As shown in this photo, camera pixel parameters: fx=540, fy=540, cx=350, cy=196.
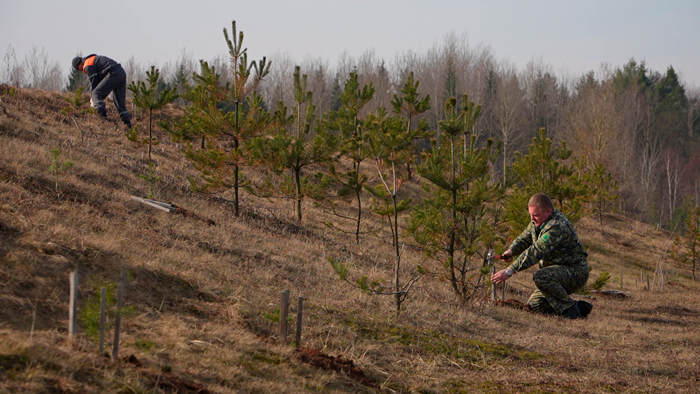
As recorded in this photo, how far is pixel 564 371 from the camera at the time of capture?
17.4ft

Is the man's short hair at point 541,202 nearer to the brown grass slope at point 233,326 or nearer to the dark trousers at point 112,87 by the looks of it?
the brown grass slope at point 233,326

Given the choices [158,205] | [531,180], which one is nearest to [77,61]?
[158,205]

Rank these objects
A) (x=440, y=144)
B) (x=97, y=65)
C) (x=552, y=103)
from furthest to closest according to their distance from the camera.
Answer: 1. (x=552, y=103)
2. (x=97, y=65)
3. (x=440, y=144)

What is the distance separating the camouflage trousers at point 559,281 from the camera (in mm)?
7648

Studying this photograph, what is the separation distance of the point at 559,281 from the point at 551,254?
16.7 inches

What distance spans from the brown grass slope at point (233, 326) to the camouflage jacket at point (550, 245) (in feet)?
3.23

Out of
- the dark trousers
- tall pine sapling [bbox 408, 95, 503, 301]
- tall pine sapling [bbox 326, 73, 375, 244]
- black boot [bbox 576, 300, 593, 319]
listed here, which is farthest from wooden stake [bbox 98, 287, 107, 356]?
the dark trousers

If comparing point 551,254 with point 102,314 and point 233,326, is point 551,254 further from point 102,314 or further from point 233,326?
point 102,314

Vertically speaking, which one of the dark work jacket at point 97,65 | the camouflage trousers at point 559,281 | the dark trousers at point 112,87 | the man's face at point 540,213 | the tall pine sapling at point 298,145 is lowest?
the camouflage trousers at point 559,281

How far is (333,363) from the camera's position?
14.5 ft

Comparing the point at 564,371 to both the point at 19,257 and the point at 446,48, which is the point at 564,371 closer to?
the point at 19,257

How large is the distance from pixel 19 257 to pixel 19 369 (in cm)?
203

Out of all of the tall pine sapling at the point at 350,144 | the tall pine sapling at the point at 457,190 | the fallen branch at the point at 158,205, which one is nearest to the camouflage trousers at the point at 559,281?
the tall pine sapling at the point at 457,190

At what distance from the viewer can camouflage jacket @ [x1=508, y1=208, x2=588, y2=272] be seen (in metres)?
7.11
